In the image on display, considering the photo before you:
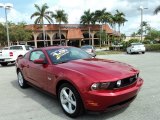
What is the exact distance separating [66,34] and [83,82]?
59436 mm

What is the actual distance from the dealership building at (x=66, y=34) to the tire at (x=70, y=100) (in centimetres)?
5353

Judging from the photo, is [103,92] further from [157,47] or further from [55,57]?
[157,47]

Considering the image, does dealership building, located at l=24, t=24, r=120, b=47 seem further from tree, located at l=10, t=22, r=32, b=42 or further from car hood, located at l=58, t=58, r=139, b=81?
car hood, located at l=58, t=58, r=139, b=81

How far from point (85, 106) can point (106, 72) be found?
0.80 m

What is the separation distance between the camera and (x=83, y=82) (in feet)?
14.6

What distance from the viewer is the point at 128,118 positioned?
4.61m

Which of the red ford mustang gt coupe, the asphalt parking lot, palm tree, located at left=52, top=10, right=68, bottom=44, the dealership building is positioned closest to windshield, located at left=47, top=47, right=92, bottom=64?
the red ford mustang gt coupe

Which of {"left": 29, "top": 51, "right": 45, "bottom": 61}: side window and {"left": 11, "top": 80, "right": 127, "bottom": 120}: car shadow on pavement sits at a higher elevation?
{"left": 29, "top": 51, "right": 45, "bottom": 61}: side window

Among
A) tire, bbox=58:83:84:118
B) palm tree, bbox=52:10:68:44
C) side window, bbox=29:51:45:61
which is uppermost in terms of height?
palm tree, bbox=52:10:68:44

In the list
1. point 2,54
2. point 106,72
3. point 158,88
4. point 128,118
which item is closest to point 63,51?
point 106,72

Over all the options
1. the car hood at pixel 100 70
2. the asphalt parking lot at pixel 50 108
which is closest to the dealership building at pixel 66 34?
the asphalt parking lot at pixel 50 108

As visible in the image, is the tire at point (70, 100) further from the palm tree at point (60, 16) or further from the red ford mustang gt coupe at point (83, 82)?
the palm tree at point (60, 16)

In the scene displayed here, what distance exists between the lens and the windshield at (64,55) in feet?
19.2

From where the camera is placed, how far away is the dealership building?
60406 millimetres
